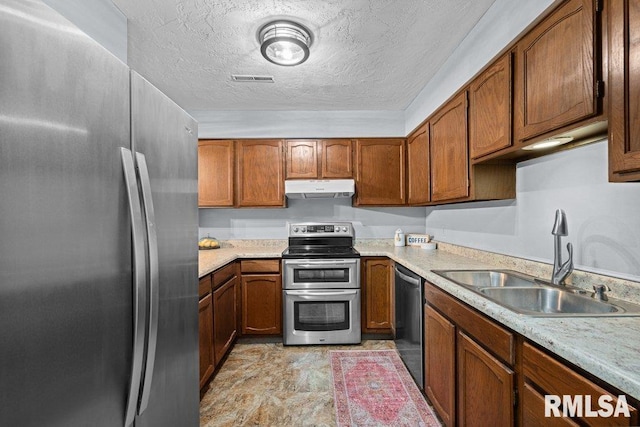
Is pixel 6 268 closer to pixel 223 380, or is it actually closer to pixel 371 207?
pixel 223 380

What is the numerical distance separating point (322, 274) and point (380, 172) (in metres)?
1.34

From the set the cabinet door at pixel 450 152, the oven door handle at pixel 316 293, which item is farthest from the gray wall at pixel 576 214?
the oven door handle at pixel 316 293

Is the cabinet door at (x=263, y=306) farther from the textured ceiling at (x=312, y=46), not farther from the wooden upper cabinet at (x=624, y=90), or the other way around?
the wooden upper cabinet at (x=624, y=90)

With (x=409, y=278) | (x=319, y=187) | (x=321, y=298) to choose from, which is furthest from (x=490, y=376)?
(x=319, y=187)

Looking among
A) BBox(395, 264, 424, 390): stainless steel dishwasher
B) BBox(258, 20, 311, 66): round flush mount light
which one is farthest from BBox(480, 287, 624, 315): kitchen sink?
BBox(258, 20, 311, 66): round flush mount light

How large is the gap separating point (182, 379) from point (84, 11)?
5.84 ft

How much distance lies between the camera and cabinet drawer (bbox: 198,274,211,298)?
2127 millimetres

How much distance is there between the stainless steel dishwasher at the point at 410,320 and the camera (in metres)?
2.17

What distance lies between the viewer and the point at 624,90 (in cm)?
100

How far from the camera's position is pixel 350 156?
11.7ft

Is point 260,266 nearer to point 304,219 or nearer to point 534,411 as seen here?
point 304,219

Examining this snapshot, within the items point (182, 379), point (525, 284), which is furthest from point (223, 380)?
point (525, 284)

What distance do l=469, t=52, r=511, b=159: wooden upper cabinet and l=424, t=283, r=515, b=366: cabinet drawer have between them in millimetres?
890

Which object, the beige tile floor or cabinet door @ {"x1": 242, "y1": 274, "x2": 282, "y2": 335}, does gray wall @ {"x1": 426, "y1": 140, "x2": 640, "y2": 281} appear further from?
cabinet door @ {"x1": 242, "y1": 274, "x2": 282, "y2": 335}
